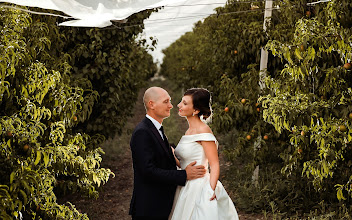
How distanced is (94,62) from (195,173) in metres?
4.43

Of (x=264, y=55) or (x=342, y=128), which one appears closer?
(x=342, y=128)

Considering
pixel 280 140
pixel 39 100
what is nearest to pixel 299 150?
pixel 280 140

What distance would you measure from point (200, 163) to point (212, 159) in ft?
0.44

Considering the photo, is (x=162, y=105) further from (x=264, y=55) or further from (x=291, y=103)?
(x=264, y=55)

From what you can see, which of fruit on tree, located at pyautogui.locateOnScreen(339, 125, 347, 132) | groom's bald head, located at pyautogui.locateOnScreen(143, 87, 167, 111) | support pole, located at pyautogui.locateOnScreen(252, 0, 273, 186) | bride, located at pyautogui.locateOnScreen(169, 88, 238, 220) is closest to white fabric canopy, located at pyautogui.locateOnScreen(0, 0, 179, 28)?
groom's bald head, located at pyautogui.locateOnScreen(143, 87, 167, 111)

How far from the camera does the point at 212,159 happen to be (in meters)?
3.41

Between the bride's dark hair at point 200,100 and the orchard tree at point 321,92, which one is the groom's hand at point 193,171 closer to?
the bride's dark hair at point 200,100

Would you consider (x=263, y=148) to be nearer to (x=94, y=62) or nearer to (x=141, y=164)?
(x=94, y=62)

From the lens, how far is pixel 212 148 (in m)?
3.44

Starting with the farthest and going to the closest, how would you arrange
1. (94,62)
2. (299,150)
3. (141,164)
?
(94,62) → (299,150) → (141,164)

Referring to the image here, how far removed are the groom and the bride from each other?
0.29ft

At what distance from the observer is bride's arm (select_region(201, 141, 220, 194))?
11.2 ft

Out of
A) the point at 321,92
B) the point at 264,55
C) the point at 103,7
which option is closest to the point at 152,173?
the point at 103,7

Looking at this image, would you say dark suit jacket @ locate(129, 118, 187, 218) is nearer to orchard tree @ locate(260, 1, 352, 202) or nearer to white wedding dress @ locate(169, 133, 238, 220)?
white wedding dress @ locate(169, 133, 238, 220)
